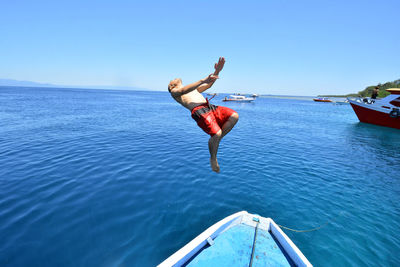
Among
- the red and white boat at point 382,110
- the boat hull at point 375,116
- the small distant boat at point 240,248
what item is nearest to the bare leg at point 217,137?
the small distant boat at point 240,248

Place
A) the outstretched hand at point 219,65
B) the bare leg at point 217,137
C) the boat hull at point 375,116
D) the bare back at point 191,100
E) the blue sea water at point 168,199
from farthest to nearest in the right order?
the boat hull at point 375,116 → the blue sea water at point 168,199 → the bare back at point 191,100 → the bare leg at point 217,137 → the outstretched hand at point 219,65

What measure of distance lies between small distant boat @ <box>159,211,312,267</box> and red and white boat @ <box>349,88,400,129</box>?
37.4m

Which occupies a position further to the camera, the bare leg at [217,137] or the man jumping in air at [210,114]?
the bare leg at [217,137]

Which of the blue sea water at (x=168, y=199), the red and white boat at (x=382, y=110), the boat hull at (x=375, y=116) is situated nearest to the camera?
the blue sea water at (x=168, y=199)

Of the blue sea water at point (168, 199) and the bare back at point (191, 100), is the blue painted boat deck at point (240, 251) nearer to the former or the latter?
the blue sea water at point (168, 199)

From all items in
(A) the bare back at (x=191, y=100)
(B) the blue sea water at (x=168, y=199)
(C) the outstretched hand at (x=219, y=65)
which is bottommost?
(B) the blue sea water at (x=168, y=199)

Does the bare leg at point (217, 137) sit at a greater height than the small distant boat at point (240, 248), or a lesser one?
greater

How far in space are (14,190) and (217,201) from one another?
10400mm

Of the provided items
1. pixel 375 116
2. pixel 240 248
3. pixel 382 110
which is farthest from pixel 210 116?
pixel 375 116

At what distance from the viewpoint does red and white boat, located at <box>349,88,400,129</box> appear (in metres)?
28.6

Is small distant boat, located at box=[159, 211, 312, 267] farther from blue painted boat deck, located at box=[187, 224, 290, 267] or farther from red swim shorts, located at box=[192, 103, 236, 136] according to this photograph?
red swim shorts, located at box=[192, 103, 236, 136]

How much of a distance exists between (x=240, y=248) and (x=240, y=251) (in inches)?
4.0

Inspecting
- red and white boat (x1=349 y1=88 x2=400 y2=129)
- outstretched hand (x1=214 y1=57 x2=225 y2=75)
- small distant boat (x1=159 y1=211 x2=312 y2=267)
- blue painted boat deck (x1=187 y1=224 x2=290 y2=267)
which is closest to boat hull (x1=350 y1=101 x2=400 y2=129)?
red and white boat (x1=349 y1=88 x2=400 y2=129)

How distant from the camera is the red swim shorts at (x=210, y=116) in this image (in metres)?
4.36
